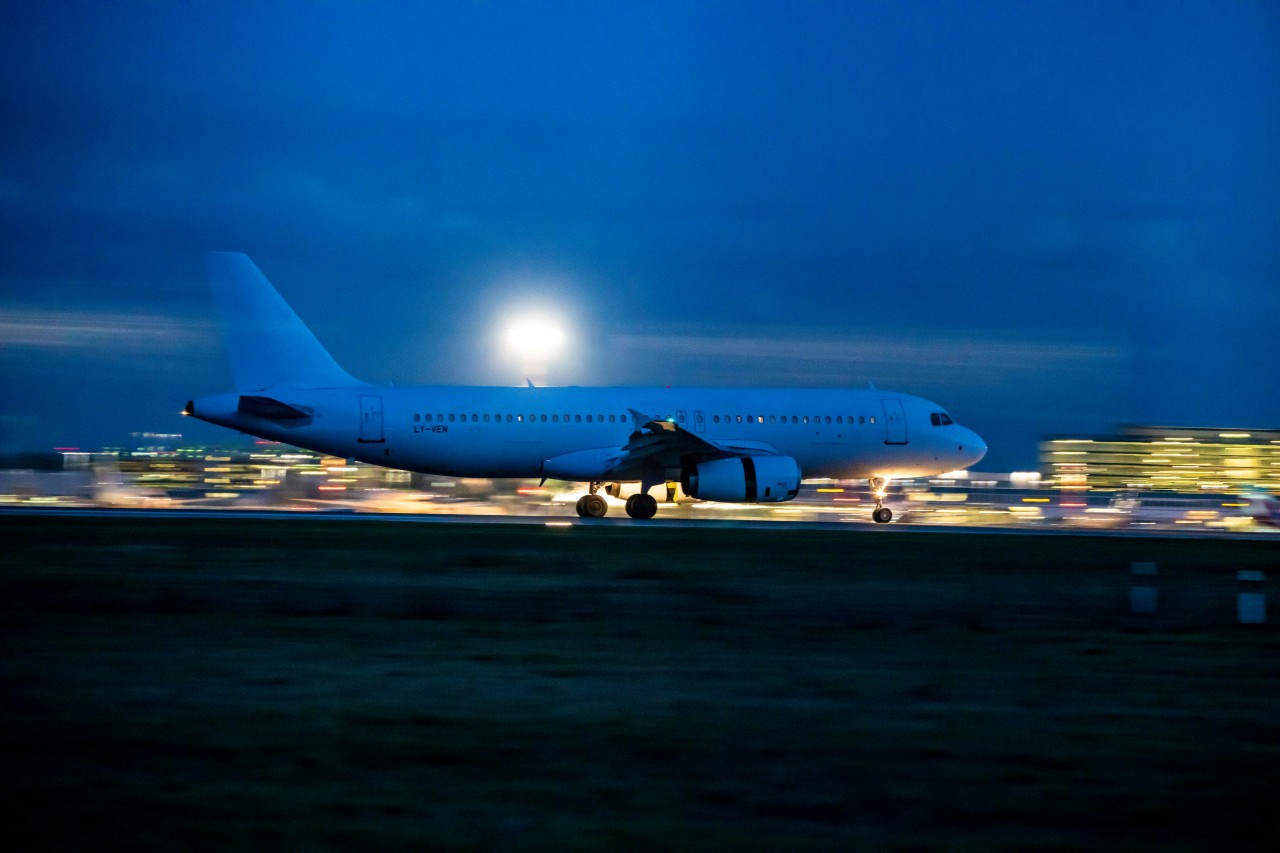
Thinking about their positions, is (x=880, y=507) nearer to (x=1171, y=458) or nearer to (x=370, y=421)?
(x=370, y=421)

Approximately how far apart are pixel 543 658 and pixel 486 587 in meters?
5.11

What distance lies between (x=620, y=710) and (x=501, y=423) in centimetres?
2093

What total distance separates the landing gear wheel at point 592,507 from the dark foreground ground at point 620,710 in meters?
12.4

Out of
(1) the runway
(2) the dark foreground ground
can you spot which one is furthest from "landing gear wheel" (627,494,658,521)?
(2) the dark foreground ground

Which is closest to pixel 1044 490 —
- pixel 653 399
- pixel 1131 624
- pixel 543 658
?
pixel 653 399

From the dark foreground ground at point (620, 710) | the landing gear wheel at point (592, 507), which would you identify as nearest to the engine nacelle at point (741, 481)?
the landing gear wheel at point (592, 507)

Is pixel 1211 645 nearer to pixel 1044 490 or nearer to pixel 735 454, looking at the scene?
pixel 735 454

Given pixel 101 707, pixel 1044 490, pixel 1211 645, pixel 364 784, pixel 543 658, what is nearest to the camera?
pixel 364 784

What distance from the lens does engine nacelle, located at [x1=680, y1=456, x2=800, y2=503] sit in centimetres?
2764

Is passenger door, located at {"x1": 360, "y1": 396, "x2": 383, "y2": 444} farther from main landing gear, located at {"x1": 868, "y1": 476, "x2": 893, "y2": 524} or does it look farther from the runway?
main landing gear, located at {"x1": 868, "y1": 476, "x2": 893, "y2": 524}

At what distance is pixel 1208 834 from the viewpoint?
569 centimetres

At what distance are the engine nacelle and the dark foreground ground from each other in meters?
10.2

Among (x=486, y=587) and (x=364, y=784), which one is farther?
(x=486, y=587)

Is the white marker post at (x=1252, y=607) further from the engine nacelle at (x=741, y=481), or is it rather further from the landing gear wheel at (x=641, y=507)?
the landing gear wheel at (x=641, y=507)
